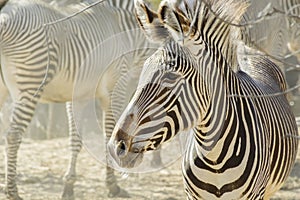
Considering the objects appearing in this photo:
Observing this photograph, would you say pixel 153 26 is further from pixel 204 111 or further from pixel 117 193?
pixel 117 193

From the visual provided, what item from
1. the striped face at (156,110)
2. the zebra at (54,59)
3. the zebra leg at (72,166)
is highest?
the striped face at (156,110)

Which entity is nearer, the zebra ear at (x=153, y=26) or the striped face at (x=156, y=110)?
the striped face at (x=156, y=110)

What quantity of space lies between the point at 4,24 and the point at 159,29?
141 inches

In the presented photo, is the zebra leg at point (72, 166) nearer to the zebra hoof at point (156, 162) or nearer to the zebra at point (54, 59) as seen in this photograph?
the zebra at point (54, 59)

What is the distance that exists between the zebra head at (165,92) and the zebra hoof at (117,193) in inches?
157

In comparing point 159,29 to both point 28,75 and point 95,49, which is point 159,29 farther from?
point 95,49

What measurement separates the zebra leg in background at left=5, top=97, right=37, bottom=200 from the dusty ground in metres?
0.23

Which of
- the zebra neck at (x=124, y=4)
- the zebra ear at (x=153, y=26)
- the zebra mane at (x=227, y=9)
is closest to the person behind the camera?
the zebra ear at (x=153, y=26)

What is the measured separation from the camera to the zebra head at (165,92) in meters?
3.23

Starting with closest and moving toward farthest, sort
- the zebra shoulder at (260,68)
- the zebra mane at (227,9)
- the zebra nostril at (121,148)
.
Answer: the zebra nostril at (121,148) < the zebra mane at (227,9) < the zebra shoulder at (260,68)

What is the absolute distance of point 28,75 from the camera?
6812 mm

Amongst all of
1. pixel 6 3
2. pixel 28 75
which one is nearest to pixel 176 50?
pixel 28 75

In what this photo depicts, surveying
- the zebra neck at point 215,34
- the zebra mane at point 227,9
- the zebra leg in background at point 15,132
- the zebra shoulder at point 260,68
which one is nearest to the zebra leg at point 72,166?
the zebra leg in background at point 15,132

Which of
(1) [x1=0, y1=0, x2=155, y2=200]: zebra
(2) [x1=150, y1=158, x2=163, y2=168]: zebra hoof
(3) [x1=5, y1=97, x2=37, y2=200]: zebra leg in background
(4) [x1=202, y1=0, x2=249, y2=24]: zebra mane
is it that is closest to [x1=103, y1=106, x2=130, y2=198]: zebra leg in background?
(1) [x1=0, y1=0, x2=155, y2=200]: zebra
